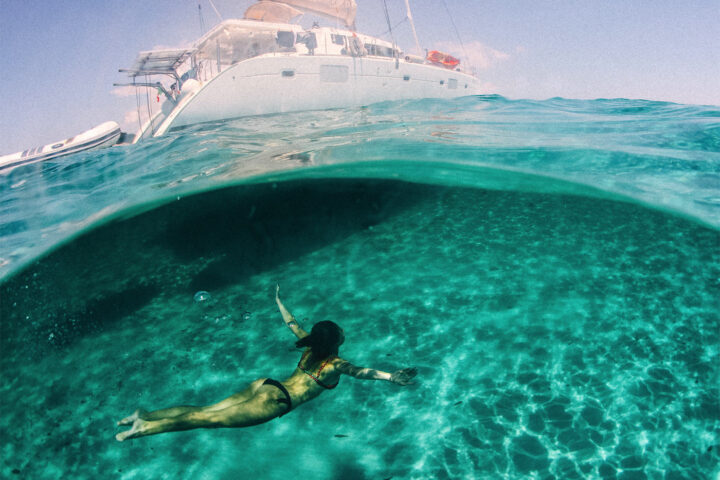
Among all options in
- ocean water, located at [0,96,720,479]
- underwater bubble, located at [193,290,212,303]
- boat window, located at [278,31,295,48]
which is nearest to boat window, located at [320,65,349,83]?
boat window, located at [278,31,295,48]

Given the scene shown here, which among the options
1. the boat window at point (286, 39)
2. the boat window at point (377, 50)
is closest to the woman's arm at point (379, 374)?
the boat window at point (286, 39)

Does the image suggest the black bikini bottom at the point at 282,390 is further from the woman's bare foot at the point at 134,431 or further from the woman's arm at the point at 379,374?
Result: the woman's bare foot at the point at 134,431

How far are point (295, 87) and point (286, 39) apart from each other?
4.18 m

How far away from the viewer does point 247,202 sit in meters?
15.4

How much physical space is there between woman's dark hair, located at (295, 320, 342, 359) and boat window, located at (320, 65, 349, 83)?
69.6ft

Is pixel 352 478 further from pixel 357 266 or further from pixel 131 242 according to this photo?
pixel 131 242

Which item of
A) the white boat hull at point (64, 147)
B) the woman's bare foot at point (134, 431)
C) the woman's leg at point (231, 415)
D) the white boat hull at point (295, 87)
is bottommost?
the woman's leg at point (231, 415)

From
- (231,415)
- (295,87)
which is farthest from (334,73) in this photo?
(231,415)

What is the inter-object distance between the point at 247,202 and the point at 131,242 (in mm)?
4835

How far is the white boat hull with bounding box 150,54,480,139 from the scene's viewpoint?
18438 millimetres

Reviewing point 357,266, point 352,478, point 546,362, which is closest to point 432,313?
point 546,362

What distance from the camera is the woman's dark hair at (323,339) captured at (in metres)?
3.52

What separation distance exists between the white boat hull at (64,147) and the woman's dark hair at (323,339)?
62.0 feet

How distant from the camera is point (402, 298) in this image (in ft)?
25.4
